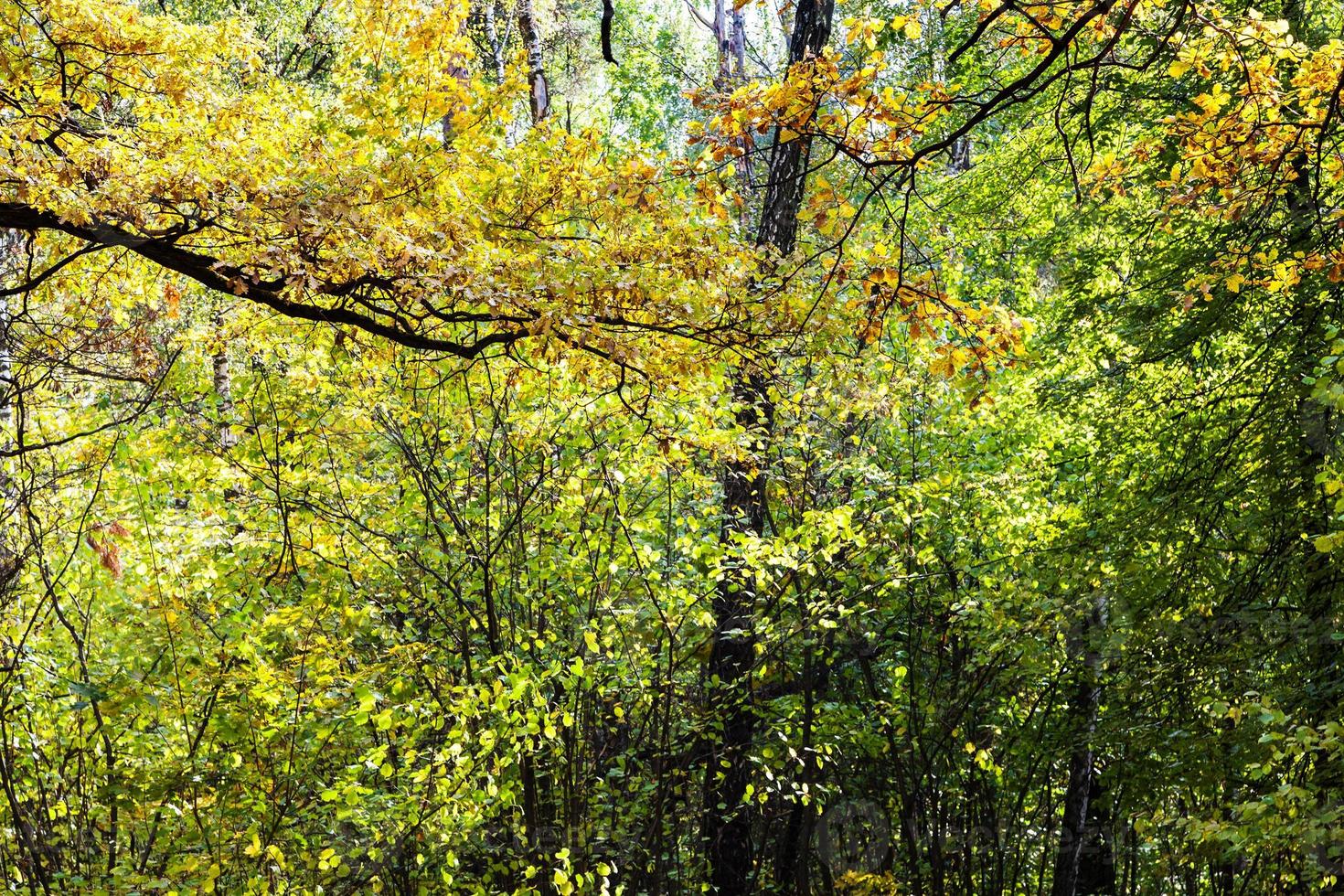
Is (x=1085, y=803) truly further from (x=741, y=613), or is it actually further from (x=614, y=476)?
(x=614, y=476)

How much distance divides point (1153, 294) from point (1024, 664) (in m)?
2.76

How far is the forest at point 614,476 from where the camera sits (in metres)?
4.08

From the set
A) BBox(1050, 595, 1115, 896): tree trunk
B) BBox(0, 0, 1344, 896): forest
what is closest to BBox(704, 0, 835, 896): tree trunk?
BBox(0, 0, 1344, 896): forest

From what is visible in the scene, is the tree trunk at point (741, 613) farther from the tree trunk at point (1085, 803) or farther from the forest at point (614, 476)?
the tree trunk at point (1085, 803)

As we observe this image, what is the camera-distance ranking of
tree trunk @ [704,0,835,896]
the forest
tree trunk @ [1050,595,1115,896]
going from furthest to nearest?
tree trunk @ [1050,595,1115,896] < tree trunk @ [704,0,835,896] < the forest

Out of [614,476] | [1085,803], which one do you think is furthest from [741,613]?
[1085,803]

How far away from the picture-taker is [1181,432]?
7598 millimetres

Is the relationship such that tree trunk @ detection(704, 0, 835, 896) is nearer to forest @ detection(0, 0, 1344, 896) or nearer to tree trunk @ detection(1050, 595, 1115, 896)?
forest @ detection(0, 0, 1344, 896)

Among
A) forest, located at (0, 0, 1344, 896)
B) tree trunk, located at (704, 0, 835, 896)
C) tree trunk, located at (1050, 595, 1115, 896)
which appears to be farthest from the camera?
tree trunk, located at (1050, 595, 1115, 896)

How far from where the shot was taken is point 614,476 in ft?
17.5

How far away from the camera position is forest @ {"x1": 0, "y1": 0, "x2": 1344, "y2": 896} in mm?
4082

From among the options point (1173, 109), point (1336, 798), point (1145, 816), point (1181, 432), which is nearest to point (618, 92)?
point (1173, 109)

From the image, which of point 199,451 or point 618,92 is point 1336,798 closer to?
point 199,451

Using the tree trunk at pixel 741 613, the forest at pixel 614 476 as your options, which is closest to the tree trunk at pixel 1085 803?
the forest at pixel 614 476
